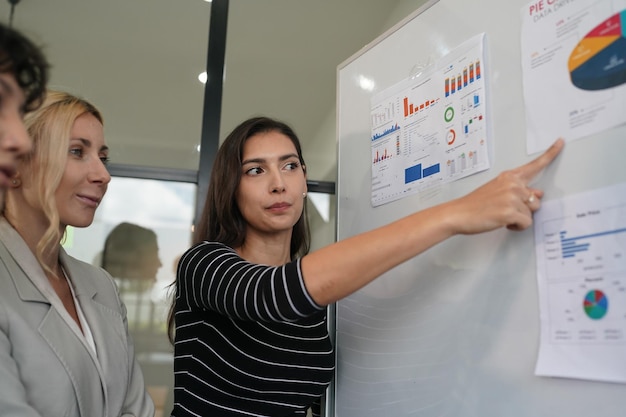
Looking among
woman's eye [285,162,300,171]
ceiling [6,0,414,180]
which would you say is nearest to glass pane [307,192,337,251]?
ceiling [6,0,414,180]

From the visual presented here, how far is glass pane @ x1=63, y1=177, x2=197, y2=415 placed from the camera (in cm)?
220

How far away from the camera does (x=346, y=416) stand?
1327 mm

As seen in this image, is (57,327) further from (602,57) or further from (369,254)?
(602,57)

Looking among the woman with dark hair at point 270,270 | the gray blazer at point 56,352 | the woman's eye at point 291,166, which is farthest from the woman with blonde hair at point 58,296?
the woman's eye at point 291,166

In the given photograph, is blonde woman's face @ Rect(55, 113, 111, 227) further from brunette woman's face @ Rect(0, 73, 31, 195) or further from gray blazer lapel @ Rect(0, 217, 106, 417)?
brunette woman's face @ Rect(0, 73, 31, 195)

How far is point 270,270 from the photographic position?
95 centimetres

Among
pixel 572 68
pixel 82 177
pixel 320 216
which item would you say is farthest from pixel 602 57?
pixel 320 216

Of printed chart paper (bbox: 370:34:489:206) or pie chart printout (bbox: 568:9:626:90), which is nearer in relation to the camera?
pie chart printout (bbox: 568:9:626:90)

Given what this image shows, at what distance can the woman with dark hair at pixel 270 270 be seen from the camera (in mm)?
881

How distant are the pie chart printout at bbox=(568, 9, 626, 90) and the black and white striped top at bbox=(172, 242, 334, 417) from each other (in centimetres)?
62

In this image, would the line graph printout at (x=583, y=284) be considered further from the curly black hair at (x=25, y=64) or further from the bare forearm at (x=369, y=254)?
the curly black hair at (x=25, y=64)

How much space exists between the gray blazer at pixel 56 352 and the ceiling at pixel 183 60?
110 cm

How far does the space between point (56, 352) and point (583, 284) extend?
0.91m

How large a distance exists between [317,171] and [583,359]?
1.55 meters
